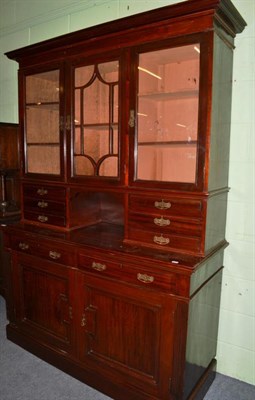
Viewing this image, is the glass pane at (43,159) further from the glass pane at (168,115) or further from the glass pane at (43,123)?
the glass pane at (168,115)

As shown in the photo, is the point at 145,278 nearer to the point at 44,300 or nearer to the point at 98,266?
the point at 98,266

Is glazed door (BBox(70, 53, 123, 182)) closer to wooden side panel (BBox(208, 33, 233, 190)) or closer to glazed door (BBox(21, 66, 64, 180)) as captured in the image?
glazed door (BBox(21, 66, 64, 180))

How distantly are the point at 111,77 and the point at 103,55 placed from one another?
132 mm

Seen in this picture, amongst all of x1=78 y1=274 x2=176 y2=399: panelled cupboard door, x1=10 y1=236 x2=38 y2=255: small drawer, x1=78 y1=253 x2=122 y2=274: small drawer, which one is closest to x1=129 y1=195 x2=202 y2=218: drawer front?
x1=78 y1=253 x2=122 y2=274: small drawer

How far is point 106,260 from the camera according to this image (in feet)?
5.97

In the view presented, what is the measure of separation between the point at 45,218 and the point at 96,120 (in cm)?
78

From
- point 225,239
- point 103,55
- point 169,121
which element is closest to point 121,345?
point 225,239

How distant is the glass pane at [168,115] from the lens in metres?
1.64

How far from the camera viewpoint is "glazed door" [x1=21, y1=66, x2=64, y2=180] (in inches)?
82.8

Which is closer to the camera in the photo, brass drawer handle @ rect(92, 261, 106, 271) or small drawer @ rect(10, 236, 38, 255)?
brass drawer handle @ rect(92, 261, 106, 271)

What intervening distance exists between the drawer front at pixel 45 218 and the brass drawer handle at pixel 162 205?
2.39 feet

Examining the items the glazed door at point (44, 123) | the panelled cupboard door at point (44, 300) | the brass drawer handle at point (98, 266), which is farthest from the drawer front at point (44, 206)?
the brass drawer handle at point (98, 266)

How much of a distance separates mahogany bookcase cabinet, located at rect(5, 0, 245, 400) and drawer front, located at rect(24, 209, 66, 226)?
0.9 inches

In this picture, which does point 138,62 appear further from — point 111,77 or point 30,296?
point 30,296
